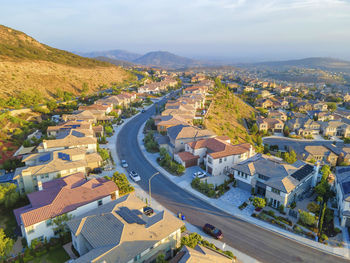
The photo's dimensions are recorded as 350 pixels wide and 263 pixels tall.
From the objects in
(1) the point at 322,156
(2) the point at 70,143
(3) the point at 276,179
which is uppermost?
(2) the point at 70,143

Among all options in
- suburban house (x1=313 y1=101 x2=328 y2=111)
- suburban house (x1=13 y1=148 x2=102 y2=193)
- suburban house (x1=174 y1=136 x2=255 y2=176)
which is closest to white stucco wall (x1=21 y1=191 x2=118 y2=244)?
suburban house (x1=13 y1=148 x2=102 y2=193)

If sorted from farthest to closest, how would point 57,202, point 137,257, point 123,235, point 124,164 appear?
point 124,164
point 57,202
point 123,235
point 137,257

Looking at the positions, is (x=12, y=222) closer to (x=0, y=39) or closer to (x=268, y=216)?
(x=268, y=216)

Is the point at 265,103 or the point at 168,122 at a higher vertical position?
the point at 168,122

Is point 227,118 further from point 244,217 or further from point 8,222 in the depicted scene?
point 8,222

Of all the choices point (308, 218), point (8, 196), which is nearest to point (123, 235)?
point (8, 196)

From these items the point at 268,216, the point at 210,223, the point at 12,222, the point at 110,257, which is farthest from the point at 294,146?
the point at 12,222

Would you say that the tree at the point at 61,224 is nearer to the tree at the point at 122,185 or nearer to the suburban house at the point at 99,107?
the tree at the point at 122,185

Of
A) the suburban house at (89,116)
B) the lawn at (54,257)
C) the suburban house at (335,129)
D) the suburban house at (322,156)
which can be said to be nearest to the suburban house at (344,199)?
the suburban house at (322,156)
